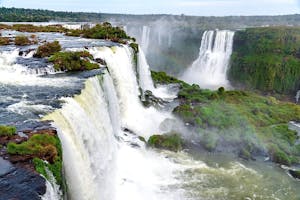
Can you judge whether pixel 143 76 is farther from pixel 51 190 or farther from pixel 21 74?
pixel 51 190

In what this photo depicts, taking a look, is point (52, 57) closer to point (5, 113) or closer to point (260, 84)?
point (5, 113)

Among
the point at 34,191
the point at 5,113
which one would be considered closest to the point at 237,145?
the point at 5,113

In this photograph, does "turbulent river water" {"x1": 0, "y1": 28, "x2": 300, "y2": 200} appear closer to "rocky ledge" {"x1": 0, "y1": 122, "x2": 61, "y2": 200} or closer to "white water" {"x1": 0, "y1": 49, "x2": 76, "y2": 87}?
"white water" {"x1": 0, "y1": 49, "x2": 76, "y2": 87}

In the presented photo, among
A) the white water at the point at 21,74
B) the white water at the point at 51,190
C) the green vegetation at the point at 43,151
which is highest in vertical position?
the white water at the point at 21,74

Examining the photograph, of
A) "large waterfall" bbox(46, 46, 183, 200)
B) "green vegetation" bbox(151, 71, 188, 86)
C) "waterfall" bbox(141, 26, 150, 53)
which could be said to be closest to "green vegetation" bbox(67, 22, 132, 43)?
"green vegetation" bbox(151, 71, 188, 86)

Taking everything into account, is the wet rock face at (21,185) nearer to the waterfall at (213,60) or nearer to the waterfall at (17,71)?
the waterfall at (17,71)

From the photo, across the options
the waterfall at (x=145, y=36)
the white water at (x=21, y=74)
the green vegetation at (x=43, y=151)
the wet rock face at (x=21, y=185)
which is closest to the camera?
the wet rock face at (x=21, y=185)

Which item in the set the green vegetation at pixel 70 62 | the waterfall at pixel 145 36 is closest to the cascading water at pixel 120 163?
the green vegetation at pixel 70 62
